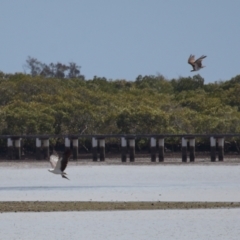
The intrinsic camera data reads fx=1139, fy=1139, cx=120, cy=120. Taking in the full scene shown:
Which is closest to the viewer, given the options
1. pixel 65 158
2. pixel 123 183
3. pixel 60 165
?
pixel 65 158

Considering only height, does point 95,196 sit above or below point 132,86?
below

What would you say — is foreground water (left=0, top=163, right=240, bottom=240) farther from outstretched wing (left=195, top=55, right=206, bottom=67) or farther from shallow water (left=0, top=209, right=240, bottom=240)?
outstretched wing (left=195, top=55, right=206, bottom=67)

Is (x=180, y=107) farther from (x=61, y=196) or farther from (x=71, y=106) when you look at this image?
(x=61, y=196)

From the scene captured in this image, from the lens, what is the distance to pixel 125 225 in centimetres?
2219

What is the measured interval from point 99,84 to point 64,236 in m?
51.5

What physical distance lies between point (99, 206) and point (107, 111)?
2803 centimetres

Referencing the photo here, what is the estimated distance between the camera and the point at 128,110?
2003 inches

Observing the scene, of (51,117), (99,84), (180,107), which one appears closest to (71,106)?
(51,117)

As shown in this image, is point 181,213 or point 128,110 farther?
point 128,110

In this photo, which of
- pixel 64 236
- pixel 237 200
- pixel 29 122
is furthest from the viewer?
pixel 29 122

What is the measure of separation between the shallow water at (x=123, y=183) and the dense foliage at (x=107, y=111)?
759 cm

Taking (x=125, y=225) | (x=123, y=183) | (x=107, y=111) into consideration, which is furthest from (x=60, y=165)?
(x=107, y=111)

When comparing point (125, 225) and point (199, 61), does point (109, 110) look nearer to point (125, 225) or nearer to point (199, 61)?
point (199, 61)

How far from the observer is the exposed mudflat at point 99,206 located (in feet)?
81.7
